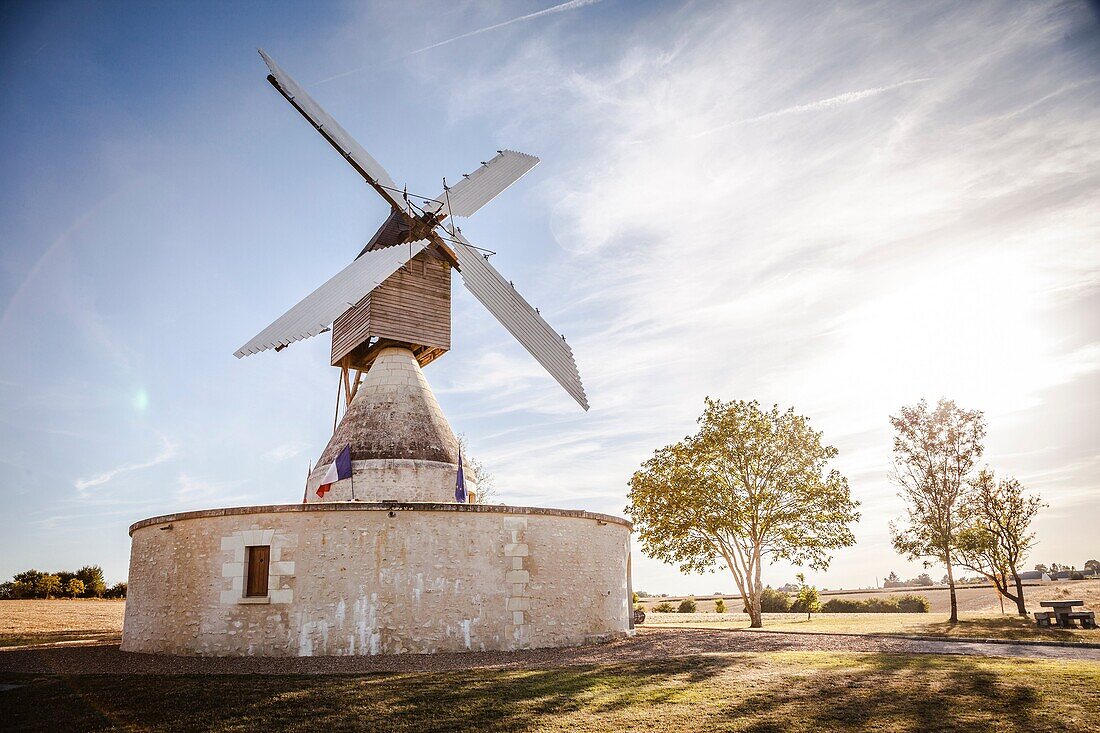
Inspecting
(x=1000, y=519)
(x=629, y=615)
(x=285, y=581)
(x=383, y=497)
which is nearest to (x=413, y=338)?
(x=383, y=497)

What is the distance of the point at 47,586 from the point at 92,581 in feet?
6.46

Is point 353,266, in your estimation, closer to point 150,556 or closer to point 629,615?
point 150,556

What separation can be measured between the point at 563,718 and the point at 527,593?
6.72 m

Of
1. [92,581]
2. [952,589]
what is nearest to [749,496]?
[952,589]

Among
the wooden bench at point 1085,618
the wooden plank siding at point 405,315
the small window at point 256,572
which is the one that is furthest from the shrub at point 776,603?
the small window at point 256,572

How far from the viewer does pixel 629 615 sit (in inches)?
665

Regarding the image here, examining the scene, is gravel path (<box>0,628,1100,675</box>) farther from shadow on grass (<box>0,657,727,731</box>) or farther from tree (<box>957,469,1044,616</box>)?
tree (<box>957,469,1044,616</box>)

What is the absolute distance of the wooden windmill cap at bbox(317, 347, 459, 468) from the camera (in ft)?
53.2

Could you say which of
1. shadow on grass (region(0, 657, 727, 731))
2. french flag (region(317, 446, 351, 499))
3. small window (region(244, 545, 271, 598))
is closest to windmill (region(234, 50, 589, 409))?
french flag (region(317, 446, 351, 499))

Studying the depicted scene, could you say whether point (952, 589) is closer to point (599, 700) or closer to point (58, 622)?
point (599, 700)

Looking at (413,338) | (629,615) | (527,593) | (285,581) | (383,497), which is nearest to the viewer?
(285,581)

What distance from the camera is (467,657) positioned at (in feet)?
40.2

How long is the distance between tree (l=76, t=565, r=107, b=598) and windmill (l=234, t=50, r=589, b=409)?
902 inches

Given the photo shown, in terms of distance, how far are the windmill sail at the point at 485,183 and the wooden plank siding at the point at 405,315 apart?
2.13 metres
